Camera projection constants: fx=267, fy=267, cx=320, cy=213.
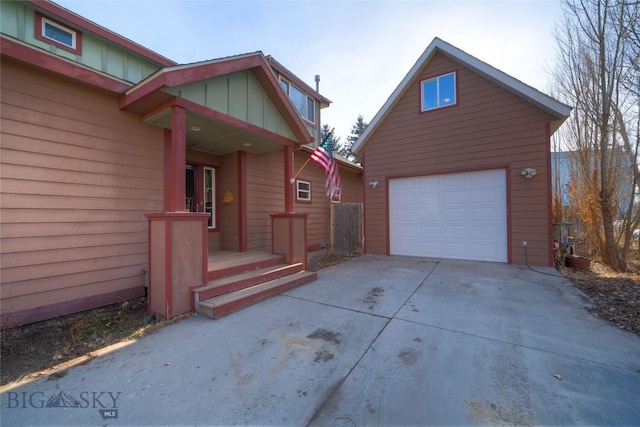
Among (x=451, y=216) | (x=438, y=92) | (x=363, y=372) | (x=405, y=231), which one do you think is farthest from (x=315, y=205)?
(x=363, y=372)

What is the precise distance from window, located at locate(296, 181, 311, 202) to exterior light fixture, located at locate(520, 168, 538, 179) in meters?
6.01

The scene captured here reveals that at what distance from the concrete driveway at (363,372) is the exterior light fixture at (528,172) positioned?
3528 millimetres

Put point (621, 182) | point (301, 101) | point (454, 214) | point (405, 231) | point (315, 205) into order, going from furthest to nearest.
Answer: point (301, 101) → point (315, 205) → point (405, 231) → point (454, 214) → point (621, 182)

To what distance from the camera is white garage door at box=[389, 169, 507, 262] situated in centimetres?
688

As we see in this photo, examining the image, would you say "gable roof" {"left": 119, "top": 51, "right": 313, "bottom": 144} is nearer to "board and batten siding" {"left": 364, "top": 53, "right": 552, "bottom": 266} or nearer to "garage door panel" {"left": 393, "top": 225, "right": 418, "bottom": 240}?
"board and batten siding" {"left": 364, "top": 53, "right": 552, "bottom": 266}

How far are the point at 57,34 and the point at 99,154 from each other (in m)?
1.67

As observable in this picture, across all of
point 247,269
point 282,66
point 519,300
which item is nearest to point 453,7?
point 282,66

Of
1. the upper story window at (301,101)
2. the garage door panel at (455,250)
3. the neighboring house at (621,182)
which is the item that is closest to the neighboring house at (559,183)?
the neighboring house at (621,182)

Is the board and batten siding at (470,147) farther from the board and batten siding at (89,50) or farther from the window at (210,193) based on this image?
the board and batten siding at (89,50)

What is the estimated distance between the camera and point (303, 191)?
29.9 feet

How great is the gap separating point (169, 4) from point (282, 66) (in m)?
3.87

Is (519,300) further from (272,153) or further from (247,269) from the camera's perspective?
(272,153)

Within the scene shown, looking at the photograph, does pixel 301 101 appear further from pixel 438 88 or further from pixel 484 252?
pixel 484 252

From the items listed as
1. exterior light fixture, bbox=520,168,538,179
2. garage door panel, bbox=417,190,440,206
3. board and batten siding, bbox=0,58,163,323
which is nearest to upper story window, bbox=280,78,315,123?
garage door panel, bbox=417,190,440,206
